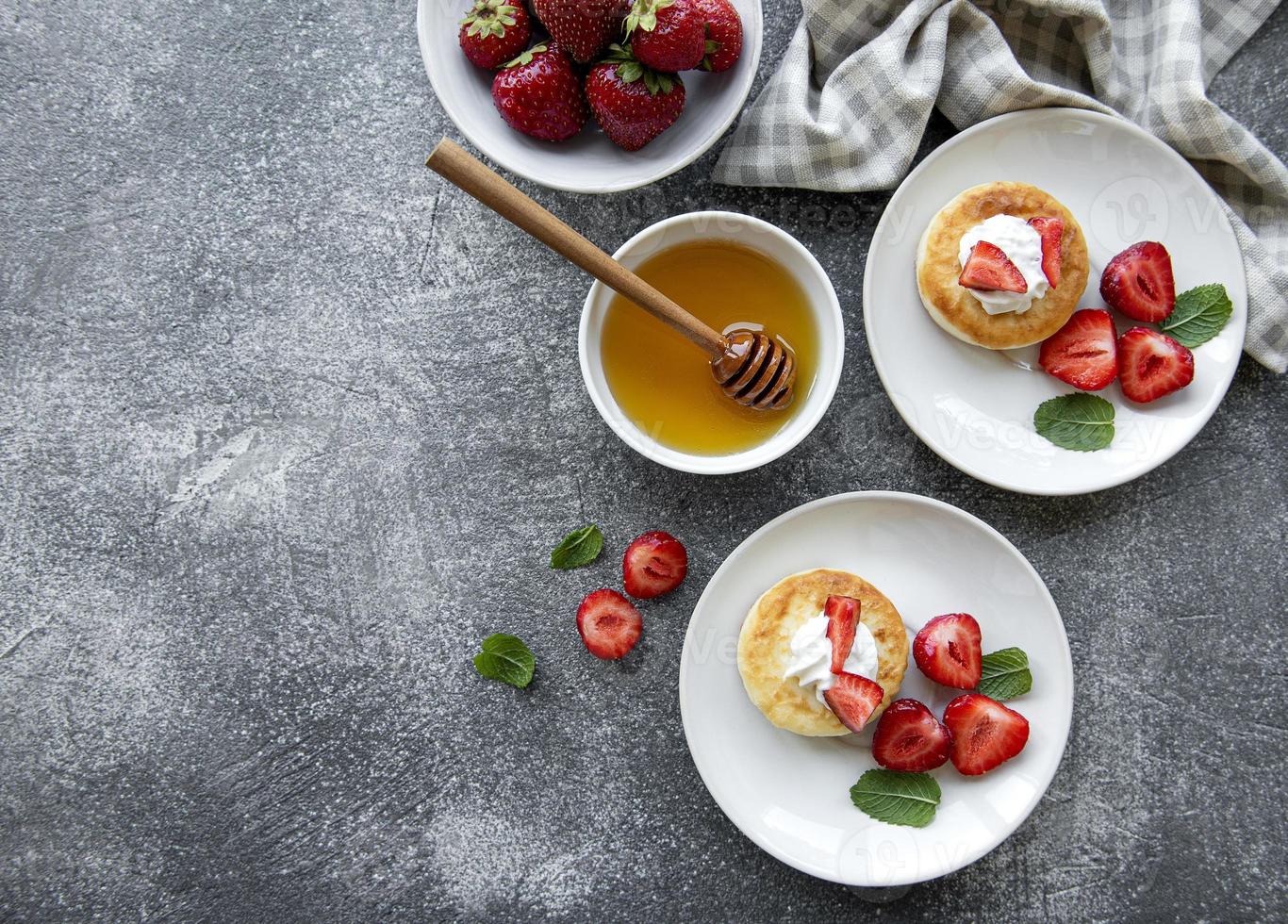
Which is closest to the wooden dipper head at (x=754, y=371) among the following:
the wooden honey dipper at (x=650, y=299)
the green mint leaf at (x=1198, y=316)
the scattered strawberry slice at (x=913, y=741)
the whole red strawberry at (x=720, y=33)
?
the wooden honey dipper at (x=650, y=299)

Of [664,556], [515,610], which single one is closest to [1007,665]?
[664,556]

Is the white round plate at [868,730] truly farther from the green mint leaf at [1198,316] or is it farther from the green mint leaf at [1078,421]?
the green mint leaf at [1198,316]

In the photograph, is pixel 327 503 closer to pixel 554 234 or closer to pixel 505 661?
pixel 505 661

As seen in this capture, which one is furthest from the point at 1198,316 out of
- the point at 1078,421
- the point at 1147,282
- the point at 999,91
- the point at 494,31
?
the point at 494,31

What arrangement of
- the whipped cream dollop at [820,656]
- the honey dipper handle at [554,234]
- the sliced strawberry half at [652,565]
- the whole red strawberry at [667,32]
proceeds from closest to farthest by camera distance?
1. the honey dipper handle at [554,234]
2. the whole red strawberry at [667,32]
3. the whipped cream dollop at [820,656]
4. the sliced strawberry half at [652,565]

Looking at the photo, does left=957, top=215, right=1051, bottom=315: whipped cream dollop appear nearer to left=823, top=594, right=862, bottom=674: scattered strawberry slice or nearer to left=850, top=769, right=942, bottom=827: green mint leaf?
left=823, top=594, right=862, bottom=674: scattered strawberry slice
